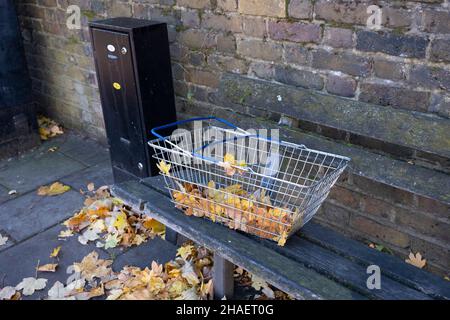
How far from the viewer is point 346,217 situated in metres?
3.04

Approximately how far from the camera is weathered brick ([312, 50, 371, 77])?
256 cm

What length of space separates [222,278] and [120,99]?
1.62 metres

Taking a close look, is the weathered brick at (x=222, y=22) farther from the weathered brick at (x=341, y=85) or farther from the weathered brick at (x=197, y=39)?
the weathered brick at (x=341, y=85)

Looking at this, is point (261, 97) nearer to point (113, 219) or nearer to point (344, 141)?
point (344, 141)

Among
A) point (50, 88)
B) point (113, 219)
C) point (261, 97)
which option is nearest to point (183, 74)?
point (261, 97)

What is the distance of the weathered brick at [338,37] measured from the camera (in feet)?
8.39

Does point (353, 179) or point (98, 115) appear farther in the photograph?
point (98, 115)

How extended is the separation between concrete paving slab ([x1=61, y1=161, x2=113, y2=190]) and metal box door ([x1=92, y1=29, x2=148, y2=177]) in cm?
51

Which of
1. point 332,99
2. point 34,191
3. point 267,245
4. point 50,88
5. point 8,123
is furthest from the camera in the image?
point 50,88

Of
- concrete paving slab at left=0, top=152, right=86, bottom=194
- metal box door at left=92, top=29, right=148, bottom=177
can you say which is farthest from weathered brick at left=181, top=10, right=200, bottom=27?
concrete paving slab at left=0, top=152, right=86, bottom=194

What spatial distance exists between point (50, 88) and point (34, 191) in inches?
69.6

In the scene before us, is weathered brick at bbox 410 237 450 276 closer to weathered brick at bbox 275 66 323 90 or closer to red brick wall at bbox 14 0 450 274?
red brick wall at bbox 14 0 450 274

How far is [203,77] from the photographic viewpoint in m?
3.49

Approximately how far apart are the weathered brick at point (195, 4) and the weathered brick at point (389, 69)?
133cm
